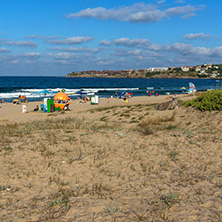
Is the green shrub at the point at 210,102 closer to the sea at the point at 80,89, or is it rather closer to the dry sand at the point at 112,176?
the dry sand at the point at 112,176

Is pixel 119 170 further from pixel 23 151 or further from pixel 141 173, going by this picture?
pixel 23 151

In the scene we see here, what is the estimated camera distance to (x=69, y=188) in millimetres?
5152

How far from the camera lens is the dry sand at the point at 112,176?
4.10 meters

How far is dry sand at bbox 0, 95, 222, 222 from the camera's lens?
161 inches

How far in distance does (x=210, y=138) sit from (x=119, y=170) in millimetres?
4344

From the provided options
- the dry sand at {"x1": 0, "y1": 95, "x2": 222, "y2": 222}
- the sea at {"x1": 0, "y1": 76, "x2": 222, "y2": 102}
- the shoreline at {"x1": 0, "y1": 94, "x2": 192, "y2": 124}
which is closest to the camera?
the dry sand at {"x1": 0, "y1": 95, "x2": 222, "y2": 222}

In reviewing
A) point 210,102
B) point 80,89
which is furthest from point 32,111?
point 80,89

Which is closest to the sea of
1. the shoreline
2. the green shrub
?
the shoreline

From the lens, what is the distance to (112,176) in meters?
5.82

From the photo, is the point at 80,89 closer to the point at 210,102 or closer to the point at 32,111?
the point at 32,111

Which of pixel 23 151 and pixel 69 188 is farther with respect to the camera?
pixel 23 151

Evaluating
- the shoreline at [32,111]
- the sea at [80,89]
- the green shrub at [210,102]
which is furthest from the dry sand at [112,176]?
the sea at [80,89]

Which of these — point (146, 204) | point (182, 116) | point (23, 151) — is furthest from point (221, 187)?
point (182, 116)

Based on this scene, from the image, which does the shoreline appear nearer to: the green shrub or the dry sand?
the green shrub
